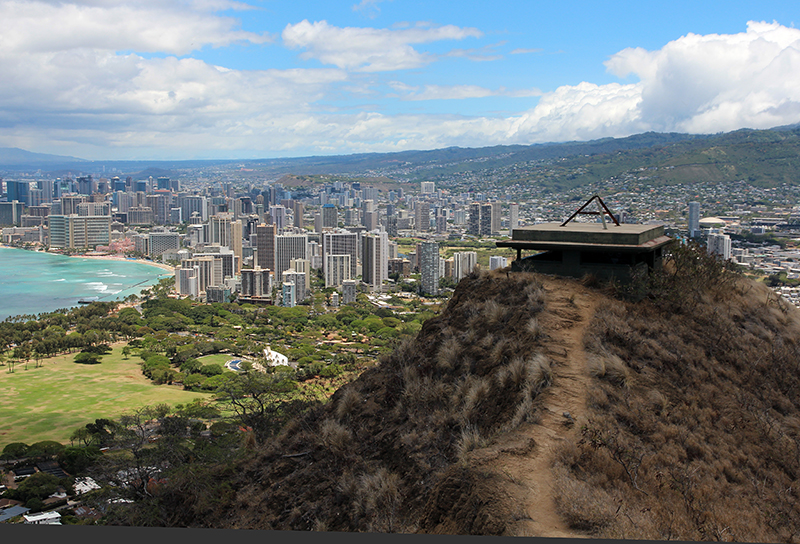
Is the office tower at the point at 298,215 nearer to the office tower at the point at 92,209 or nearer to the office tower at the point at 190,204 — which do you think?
the office tower at the point at 190,204

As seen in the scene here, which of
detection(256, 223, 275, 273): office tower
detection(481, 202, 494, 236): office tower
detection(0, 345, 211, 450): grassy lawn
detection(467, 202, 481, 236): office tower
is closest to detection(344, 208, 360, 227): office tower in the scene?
detection(467, 202, 481, 236): office tower

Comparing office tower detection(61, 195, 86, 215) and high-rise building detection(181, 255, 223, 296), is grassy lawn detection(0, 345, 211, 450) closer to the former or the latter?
high-rise building detection(181, 255, 223, 296)

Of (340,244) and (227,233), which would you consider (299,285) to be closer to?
(340,244)

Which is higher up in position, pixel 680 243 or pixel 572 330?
pixel 680 243

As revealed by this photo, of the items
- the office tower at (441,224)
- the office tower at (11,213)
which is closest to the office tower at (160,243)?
the office tower at (11,213)

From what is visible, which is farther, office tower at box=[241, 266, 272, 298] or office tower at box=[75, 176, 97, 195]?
office tower at box=[75, 176, 97, 195]

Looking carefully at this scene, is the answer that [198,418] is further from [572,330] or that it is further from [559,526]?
[559,526]

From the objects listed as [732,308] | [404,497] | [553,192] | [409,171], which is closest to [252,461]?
[404,497]

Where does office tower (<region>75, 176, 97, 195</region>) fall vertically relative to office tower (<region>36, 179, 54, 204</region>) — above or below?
above
